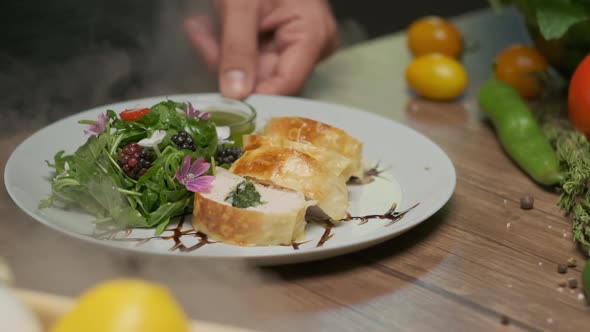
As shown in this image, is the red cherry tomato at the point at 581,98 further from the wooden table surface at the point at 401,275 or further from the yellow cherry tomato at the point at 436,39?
the yellow cherry tomato at the point at 436,39

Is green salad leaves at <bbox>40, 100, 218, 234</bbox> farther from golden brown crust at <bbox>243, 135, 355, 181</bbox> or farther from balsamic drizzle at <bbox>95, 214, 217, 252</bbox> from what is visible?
golden brown crust at <bbox>243, 135, 355, 181</bbox>

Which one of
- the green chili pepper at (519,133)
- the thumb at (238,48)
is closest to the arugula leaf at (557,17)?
the green chili pepper at (519,133)

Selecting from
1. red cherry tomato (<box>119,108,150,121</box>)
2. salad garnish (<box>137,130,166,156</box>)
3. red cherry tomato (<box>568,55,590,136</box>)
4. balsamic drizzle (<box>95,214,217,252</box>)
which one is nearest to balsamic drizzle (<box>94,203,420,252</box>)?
balsamic drizzle (<box>95,214,217,252</box>)

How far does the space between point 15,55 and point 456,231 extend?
2043 mm

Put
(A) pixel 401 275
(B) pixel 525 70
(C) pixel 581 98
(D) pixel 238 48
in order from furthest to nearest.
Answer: (B) pixel 525 70 < (D) pixel 238 48 < (C) pixel 581 98 < (A) pixel 401 275

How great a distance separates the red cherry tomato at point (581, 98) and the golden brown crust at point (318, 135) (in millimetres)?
788

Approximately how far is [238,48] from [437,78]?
0.85 meters

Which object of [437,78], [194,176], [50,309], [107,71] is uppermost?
[50,309]

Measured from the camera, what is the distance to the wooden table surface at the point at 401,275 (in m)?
1.43

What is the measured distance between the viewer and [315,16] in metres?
2.95

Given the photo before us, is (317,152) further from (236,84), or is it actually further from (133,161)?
(236,84)

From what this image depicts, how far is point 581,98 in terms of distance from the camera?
7.77ft

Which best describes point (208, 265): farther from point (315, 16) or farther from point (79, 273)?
point (315, 16)

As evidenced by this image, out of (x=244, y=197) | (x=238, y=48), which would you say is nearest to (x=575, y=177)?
(x=244, y=197)
